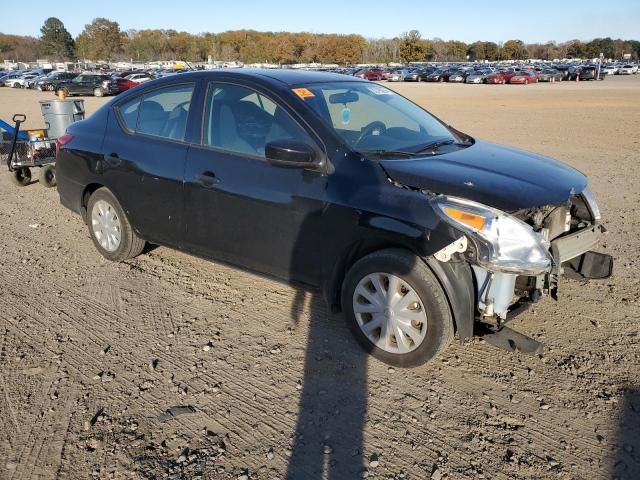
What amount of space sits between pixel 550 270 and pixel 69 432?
280 cm

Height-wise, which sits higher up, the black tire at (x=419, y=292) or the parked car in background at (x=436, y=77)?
the parked car in background at (x=436, y=77)

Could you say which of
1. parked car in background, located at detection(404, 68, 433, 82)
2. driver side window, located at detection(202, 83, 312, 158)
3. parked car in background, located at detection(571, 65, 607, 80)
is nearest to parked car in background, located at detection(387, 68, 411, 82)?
parked car in background, located at detection(404, 68, 433, 82)

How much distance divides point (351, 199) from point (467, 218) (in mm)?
749

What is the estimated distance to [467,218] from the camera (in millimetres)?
3172

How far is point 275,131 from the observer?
3.97m

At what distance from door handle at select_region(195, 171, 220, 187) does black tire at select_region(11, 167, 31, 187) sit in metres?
5.97

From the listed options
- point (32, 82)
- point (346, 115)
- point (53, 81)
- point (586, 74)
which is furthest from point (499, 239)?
point (586, 74)

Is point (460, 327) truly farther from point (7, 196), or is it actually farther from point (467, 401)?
point (7, 196)

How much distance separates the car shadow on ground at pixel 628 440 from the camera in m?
2.70

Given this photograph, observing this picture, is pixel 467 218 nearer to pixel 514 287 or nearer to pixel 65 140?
pixel 514 287

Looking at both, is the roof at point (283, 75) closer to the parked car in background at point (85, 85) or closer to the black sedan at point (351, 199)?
the black sedan at point (351, 199)

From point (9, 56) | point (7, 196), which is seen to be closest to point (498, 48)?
point (9, 56)

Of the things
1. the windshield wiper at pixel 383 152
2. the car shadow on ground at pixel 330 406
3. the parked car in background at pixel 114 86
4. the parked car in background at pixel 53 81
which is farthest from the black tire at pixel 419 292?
the parked car in background at pixel 53 81

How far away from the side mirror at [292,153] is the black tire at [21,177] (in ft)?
22.3
